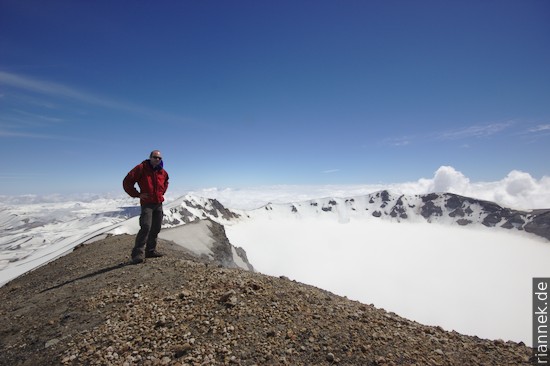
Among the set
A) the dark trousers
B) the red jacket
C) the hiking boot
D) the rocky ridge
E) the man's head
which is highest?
the man's head

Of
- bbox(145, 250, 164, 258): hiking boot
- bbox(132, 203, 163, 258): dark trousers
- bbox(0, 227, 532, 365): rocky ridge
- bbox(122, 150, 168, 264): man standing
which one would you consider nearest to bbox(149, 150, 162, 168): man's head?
bbox(122, 150, 168, 264): man standing

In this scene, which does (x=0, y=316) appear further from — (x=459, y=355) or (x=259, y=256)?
(x=259, y=256)

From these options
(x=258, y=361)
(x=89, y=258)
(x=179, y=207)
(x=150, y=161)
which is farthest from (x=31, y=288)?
(x=179, y=207)

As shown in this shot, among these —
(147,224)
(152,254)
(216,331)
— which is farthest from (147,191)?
(216,331)

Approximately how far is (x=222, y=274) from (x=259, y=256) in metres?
190

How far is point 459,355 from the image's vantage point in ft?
20.1

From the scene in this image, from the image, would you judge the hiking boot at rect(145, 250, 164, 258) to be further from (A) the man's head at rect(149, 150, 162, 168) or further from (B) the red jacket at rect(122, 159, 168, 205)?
(A) the man's head at rect(149, 150, 162, 168)

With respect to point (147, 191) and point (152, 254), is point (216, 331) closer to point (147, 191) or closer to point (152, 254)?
point (147, 191)

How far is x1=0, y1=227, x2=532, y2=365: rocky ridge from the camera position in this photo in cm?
564

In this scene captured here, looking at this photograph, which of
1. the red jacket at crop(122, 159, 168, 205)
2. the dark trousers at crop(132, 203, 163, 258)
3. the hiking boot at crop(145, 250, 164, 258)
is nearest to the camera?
the red jacket at crop(122, 159, 168, 205)

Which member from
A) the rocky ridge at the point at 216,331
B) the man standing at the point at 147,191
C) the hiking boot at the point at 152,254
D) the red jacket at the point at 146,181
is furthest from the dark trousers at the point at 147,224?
the rocky ridge at the point at 216,331

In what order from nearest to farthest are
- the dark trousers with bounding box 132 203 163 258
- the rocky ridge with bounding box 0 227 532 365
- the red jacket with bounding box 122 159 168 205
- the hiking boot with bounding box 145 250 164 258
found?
the rocky ridge with bounding box 0 227 532 365 < the red jacket with bounding box 122 159 168 205 < the dark trousers with bounding box 132 203 163 258 < the hiking boot with bounding box 145 250 164 258

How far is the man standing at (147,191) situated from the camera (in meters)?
10.8

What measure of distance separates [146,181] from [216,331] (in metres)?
6.87
